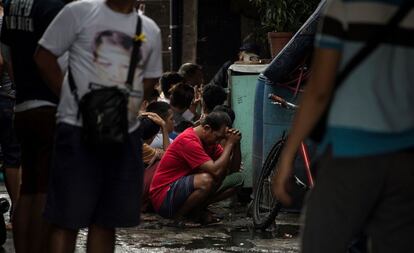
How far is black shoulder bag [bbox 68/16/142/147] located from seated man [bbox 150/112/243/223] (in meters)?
3.98

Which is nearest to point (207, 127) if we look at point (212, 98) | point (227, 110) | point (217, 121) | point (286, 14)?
Answer: point (217, 121)

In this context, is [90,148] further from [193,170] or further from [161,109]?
[161,109]

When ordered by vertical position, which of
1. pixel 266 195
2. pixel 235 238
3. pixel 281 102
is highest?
pixel 281 102

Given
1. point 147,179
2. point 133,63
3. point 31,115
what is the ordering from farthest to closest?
1. point 147,179
2. point 31,115
3. point 133,63

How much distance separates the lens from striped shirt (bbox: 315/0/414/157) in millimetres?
3650

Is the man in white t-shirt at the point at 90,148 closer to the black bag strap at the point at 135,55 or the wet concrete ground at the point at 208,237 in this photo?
the black bag strap at the point at 135,55

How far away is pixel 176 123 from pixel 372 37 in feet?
25.4

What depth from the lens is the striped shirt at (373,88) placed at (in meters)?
3.65

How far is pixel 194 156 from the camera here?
9.23 metres

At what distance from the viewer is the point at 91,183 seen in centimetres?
520

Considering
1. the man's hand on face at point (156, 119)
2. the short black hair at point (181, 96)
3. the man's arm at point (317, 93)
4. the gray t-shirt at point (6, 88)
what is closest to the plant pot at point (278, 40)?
the short black hair at point (181, 96)

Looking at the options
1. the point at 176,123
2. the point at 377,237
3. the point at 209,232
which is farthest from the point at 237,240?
the point at 377,237

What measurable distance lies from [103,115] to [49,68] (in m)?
0.45

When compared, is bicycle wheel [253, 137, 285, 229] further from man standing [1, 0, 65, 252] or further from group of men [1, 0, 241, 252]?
group of men [1, 0, 241, 252]
